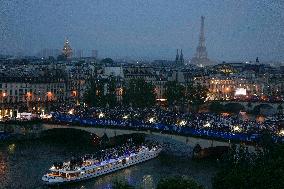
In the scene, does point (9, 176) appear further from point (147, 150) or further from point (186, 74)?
point (186, 74)

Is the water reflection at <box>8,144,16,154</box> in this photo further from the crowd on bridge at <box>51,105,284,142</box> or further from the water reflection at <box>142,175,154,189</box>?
the water reflection at <box>142,175,154,189</box>

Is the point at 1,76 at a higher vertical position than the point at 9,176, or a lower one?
higher

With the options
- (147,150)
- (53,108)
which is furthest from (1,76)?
(147,150)

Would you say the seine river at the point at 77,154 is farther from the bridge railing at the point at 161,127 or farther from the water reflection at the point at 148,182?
the bridge railing at the point at 161,127

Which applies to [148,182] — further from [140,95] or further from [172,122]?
[140,95]

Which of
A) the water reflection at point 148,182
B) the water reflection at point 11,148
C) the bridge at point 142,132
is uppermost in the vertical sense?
the bridge at point 142,132

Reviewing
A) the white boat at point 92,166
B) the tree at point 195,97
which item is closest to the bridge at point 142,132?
the white boat at point 92,166

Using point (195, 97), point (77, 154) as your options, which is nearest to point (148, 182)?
point (77, 154)
